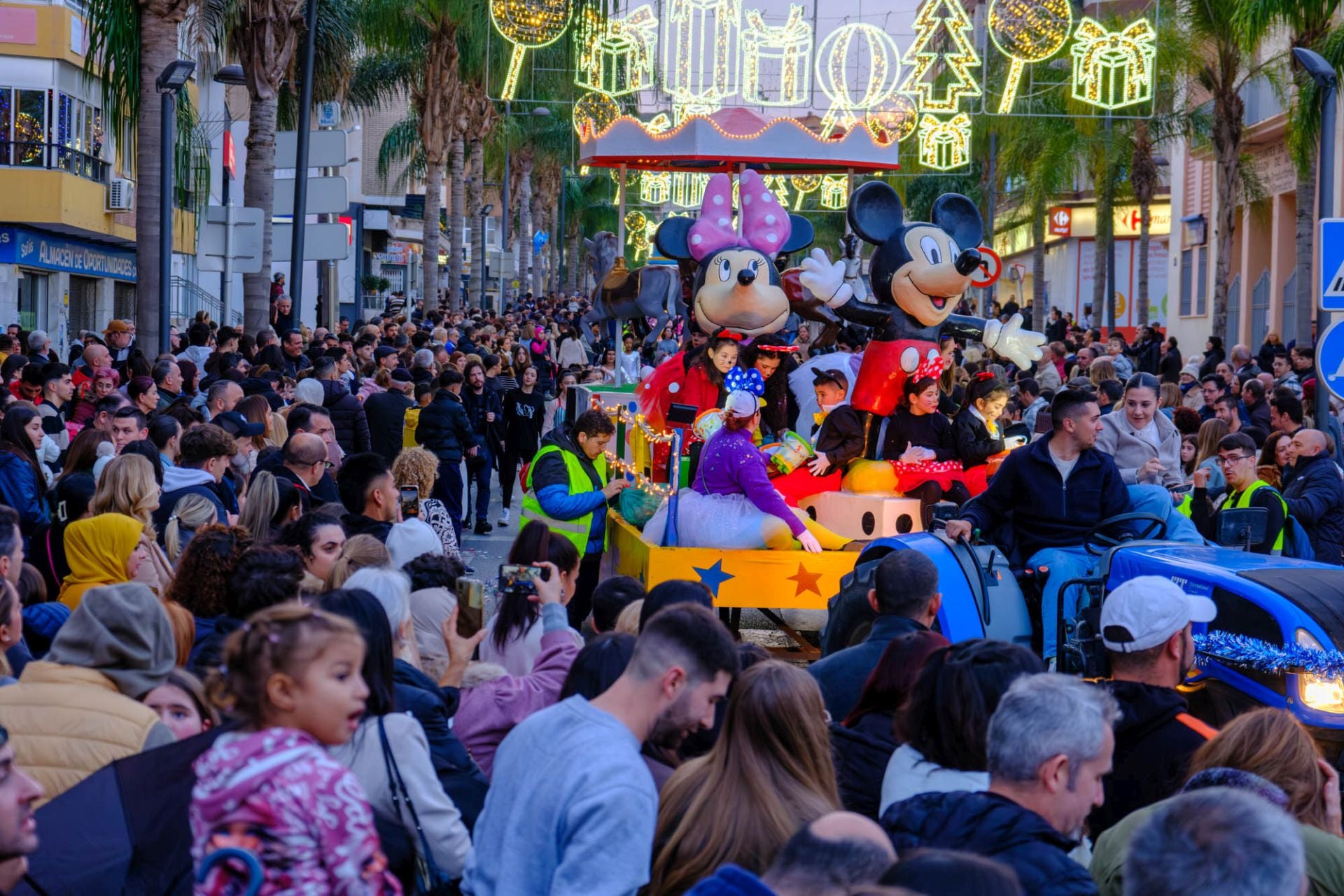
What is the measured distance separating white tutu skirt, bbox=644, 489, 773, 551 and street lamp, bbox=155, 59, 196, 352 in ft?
31.5

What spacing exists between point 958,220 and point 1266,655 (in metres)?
5.75

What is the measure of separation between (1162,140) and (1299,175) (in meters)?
9.58

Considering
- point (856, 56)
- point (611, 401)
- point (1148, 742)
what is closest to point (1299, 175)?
point (856, 56)

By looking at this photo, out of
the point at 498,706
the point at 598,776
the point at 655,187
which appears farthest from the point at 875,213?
the point at 655,187

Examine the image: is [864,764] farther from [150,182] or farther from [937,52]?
[937,52]

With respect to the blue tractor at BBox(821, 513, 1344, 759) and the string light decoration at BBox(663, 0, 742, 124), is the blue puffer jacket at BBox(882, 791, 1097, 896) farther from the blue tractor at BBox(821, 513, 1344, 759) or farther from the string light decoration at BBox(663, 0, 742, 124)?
the string light decoration at BBox(663, 0, 742, 124)

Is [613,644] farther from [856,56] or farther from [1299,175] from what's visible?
[1299,175]

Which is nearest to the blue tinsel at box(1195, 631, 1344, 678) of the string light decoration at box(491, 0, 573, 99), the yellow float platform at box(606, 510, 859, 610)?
the yellow float platform at box(606, 510, 859, 610)

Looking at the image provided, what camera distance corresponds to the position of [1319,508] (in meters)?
9.86

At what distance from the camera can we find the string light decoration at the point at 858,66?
18344 millimetres

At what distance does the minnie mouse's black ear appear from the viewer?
38.5 feet

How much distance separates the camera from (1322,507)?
9.88m

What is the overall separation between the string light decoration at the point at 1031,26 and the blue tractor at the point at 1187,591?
1383 centimetres

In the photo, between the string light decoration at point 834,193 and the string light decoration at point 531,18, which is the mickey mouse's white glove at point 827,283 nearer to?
the string light decoration at point 531,18
